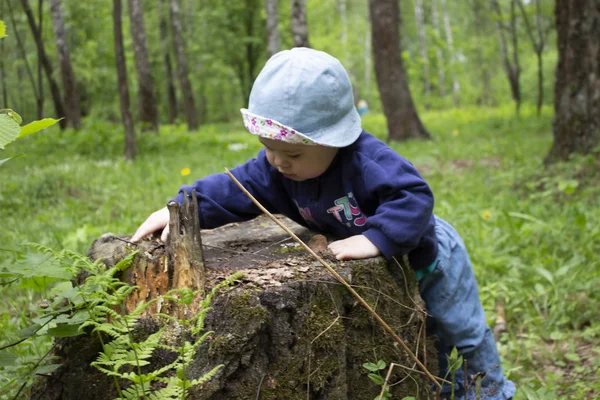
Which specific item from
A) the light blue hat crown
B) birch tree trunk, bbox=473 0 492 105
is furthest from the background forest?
birch tree trunk, bbox=473 0 492 105

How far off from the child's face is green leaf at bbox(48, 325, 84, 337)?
0.90m

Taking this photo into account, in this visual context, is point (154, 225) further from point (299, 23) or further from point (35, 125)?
point (299, 23)

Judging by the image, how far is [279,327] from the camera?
1777 mm

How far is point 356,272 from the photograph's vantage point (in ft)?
6.43

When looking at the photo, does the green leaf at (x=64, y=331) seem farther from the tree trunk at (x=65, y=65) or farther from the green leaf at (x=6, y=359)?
the tree trunk at (x=65, y=65)

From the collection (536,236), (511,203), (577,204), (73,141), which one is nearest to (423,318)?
(536,236)

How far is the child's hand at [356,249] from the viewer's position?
2.02 meters

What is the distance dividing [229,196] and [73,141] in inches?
346

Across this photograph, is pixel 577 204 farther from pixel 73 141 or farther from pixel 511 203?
pixel 73 141

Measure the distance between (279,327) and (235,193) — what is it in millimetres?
856

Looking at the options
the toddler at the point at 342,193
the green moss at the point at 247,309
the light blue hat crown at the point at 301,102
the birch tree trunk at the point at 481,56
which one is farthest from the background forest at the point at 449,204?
the birch tree trunk at the point at 481,56

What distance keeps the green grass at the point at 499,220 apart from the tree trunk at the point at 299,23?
A: 2.32m

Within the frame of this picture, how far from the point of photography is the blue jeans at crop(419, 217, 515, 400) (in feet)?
8.00

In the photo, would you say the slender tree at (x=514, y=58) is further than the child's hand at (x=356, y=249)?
Yes
